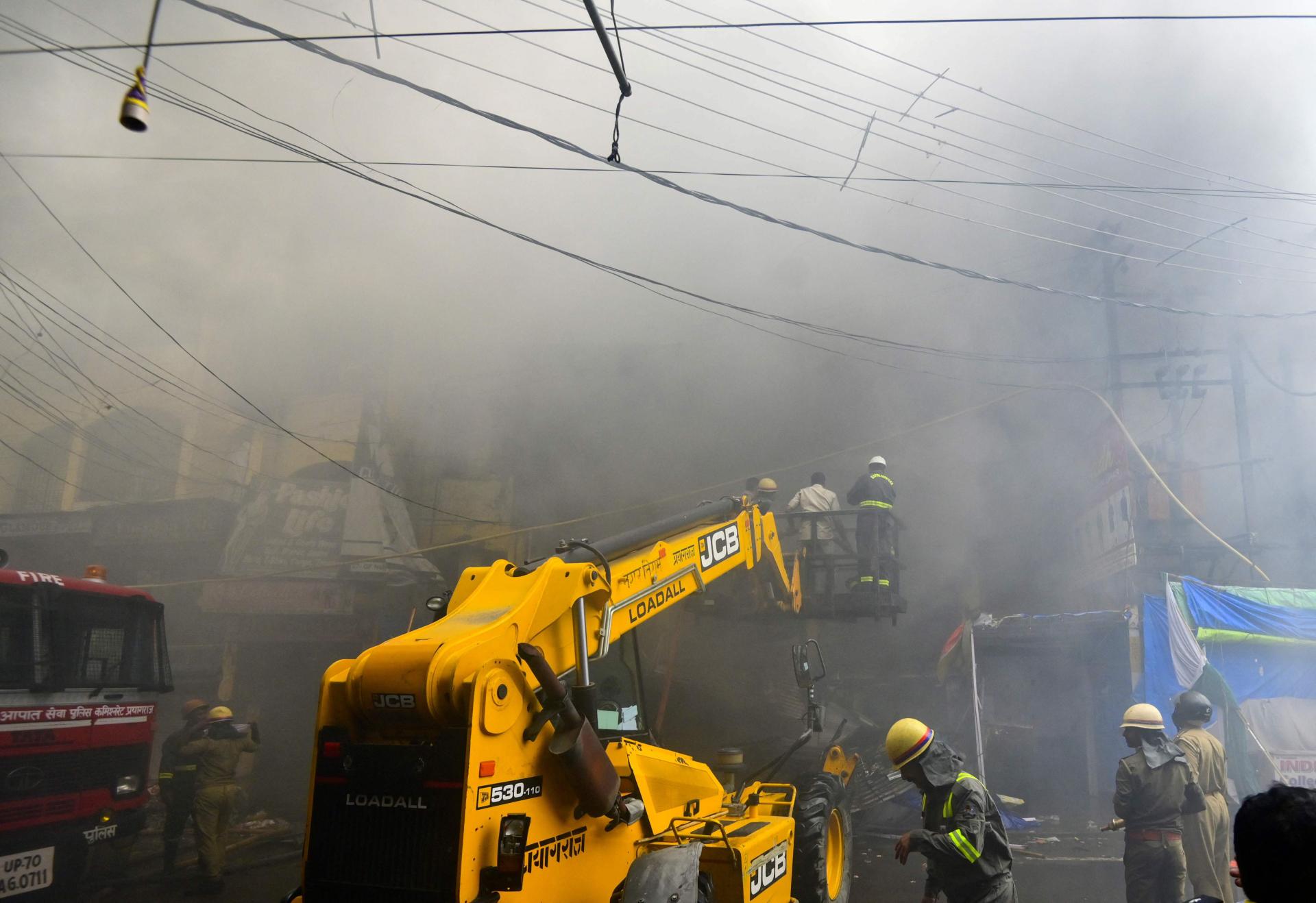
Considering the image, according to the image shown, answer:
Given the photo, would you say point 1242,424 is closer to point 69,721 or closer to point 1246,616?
point 1246,616

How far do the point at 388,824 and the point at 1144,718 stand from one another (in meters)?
4.63

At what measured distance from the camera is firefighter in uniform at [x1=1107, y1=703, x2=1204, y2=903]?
4.66 meters

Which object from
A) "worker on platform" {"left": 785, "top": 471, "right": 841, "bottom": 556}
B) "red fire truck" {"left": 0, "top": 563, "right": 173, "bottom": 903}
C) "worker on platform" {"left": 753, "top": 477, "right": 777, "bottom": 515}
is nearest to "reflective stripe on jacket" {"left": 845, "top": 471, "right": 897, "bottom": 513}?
"worker on platform" {"left": 785, "top": 471, "right": 841, "bottom": 556}

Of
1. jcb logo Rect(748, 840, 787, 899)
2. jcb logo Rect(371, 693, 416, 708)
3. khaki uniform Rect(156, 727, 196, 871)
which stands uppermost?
jcb logo Rect(371, 693, 416, 708)

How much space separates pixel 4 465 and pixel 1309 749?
19.6 meters

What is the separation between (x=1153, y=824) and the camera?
4.75 m

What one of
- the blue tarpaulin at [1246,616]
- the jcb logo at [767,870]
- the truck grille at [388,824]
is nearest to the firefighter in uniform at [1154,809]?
the jcb logo at [767,870]

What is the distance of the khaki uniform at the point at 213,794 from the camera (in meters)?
6.44

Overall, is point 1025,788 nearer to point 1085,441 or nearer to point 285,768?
point 1085,441

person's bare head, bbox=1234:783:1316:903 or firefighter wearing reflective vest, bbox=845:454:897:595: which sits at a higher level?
firefighter wearing reflective vest, bbox=845:454:897:595

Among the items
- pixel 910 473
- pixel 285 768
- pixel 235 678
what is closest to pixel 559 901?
pixel 285 768

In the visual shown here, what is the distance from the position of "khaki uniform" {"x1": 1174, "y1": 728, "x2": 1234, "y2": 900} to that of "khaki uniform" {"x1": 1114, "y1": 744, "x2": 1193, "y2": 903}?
1.26 feet

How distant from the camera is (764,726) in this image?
11734mm

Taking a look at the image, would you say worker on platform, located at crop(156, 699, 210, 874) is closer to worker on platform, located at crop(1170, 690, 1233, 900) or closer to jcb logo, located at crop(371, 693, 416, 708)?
jcb logo, located at crop(371, 693, 416, 708)
